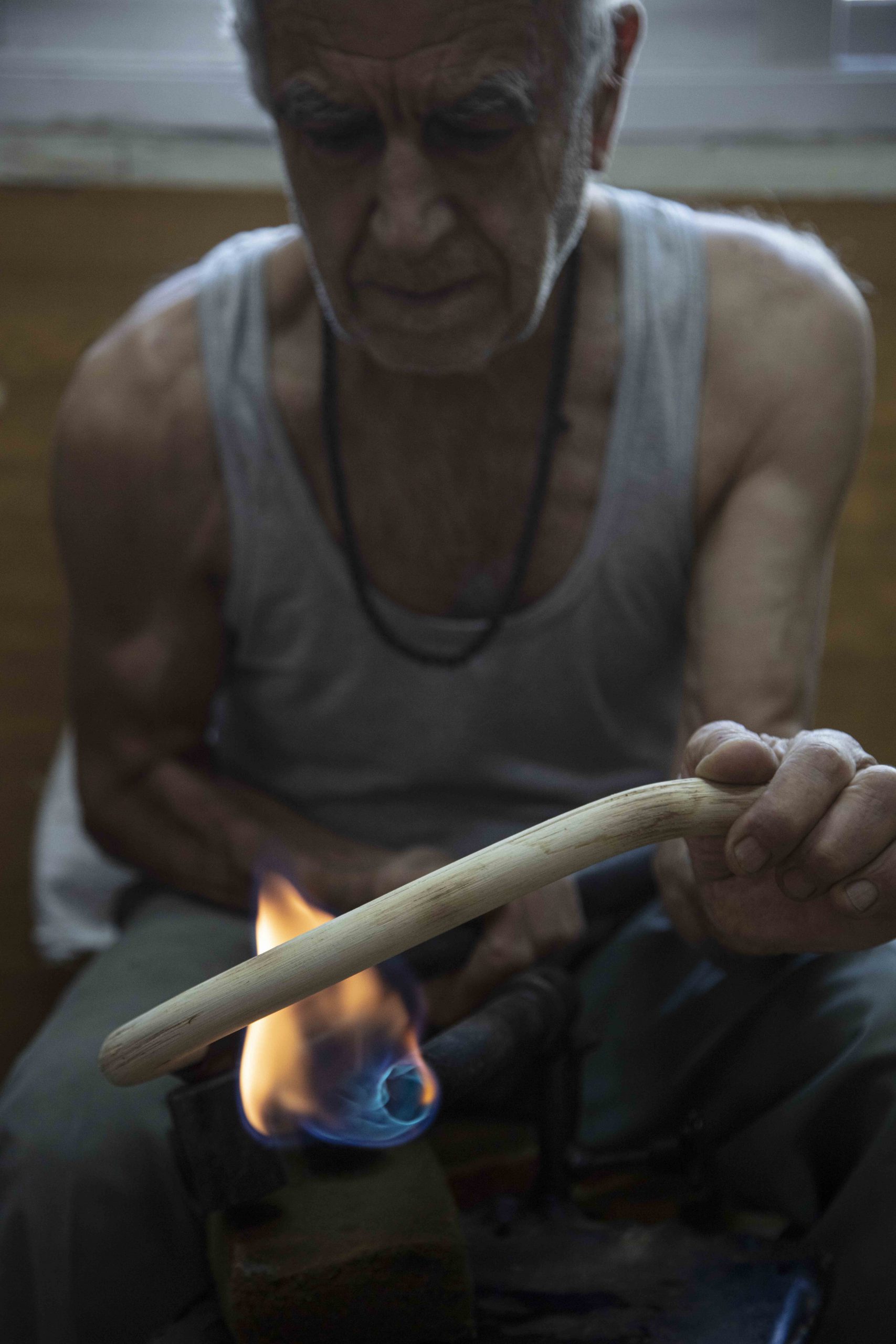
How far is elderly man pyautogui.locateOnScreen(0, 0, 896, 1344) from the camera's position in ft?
2.85

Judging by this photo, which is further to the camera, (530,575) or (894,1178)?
(530,575)

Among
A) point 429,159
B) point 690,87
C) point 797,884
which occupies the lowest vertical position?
point 797,884

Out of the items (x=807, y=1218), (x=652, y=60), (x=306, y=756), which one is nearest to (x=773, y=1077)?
(x=807, y=1218)

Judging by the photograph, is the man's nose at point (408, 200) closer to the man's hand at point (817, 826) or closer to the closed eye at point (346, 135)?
the closed eye at point (346, 135)

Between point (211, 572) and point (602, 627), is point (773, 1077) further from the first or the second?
point (211, 572)

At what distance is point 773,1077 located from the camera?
34.0 inches

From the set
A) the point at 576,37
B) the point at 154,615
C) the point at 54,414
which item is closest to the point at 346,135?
the point at 576,37

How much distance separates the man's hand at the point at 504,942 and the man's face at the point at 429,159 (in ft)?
1.36

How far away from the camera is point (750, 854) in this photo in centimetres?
66

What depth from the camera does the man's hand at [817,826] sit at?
0.66 m

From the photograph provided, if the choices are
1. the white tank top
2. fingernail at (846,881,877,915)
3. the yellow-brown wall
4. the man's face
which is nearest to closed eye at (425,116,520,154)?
the man's face

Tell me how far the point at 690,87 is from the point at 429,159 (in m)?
0.92

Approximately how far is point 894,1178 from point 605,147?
0.81 metres

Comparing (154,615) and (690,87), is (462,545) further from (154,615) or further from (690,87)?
(690,87)
